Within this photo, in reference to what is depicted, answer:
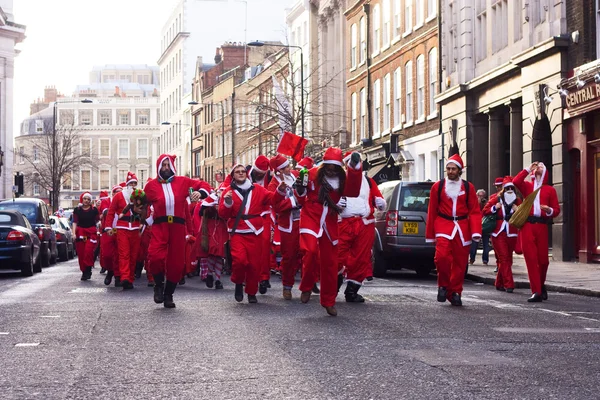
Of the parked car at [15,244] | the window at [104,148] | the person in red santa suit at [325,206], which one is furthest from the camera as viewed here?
the window at [104,148]

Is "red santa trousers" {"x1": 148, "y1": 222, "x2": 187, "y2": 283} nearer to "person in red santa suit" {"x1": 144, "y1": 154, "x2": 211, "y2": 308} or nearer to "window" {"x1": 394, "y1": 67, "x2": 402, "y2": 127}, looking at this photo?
"person in red santa suit" {"x1": 144, "y1": 154, "x2": 211, "y2": 308}

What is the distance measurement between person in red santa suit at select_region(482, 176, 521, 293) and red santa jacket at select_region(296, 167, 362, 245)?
5.33 metres

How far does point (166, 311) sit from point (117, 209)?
20.2ft

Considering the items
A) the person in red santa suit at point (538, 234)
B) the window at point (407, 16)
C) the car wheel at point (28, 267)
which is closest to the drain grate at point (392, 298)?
the person in red santa suit at point (538, 234)

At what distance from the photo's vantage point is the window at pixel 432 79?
38.7 m

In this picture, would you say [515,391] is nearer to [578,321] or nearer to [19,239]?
[578,321]

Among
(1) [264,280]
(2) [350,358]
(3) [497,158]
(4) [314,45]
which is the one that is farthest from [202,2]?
(2) [350,358]

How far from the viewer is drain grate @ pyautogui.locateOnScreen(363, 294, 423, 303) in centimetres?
1488

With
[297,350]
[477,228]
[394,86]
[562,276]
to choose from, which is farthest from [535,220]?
[394,86]

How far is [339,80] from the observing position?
179 ft

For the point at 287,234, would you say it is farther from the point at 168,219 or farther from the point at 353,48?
the point at 353,48

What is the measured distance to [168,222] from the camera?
13.9 meters

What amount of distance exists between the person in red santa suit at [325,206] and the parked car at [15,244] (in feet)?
41.3

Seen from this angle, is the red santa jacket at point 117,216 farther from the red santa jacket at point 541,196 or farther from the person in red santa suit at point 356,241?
the red santa jacket at point 541,196
